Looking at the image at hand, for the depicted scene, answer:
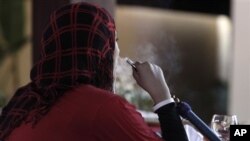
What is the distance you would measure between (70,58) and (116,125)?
29cm

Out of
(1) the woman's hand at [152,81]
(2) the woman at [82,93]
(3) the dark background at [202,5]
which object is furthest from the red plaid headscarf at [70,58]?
(3) the dark background at [202,5]

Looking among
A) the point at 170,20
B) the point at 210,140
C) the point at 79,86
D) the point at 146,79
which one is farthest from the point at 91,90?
the point at 170,20

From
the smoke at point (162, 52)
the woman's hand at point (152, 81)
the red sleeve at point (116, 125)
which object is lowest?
the smoke at point (162, 52)

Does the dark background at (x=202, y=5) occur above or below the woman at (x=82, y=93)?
below

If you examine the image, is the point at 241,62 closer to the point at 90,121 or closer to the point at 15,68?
the point at 15,68

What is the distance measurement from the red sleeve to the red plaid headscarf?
6.5 inches

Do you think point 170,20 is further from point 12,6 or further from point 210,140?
point 210,140

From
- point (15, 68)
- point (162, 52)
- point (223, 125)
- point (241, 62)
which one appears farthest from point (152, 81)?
point (15, 68)

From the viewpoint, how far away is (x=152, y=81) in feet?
7.44

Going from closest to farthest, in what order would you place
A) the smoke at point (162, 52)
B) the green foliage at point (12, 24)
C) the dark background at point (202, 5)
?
the smoke at point (162, 52)
the dark background at point (202, 5)
the green foliage at point (12, 24)

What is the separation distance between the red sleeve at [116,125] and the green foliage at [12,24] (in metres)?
4.36

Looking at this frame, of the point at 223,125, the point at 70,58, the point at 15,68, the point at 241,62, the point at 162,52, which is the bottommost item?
the point at 15,68

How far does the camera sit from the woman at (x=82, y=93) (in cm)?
207

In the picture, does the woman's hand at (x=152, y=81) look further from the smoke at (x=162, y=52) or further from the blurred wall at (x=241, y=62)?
the blurred wall at (x=241, y=62)
